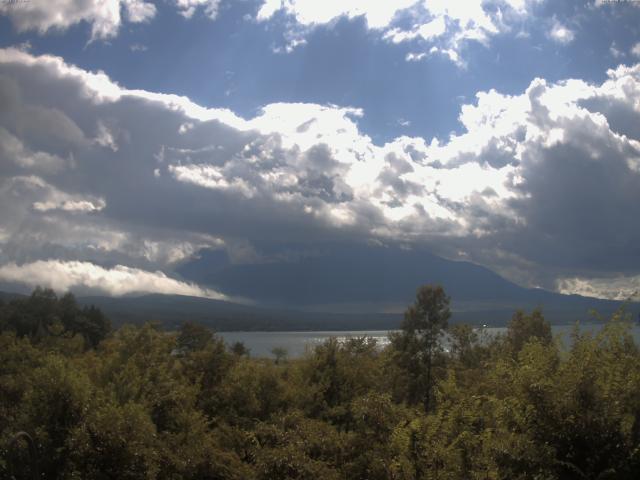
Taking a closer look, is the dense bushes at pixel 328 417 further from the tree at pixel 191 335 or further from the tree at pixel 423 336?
the tree at pixel 191 335

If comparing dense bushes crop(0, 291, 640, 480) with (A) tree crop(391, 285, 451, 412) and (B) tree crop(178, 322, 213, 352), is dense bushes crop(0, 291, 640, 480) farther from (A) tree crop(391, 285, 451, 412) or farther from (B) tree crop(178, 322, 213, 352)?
(B) tree crop(178, 322, 213, 352)

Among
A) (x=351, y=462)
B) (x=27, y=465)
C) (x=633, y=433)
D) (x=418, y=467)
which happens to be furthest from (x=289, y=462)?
(x=633, y=433)

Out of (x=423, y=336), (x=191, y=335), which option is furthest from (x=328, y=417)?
(x=191, y=335)

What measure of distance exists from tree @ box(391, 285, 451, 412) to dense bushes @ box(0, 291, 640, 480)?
2.79m

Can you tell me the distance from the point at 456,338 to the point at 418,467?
1421 inches

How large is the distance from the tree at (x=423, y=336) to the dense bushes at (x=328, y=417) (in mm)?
2794

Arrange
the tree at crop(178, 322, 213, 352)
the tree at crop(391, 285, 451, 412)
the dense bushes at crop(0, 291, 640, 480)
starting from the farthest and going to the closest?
the tree at crop(178, 322, 213, 352) → the tree at crop(391, 285, 451, 412) → the dense bushes at crop(0, 291, 640, 480)

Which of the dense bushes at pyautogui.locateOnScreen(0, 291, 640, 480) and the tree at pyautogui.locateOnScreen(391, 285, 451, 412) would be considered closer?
the dense bushes at pyautogui.locateOnScreen(0, 291, 640, 480)

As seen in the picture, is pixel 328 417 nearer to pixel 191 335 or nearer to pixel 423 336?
pixel 423 336

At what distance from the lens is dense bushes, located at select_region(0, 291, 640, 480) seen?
13.5 metres

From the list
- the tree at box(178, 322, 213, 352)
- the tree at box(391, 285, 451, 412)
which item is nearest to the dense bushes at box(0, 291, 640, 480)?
the tree at box(391, 285, 451, 412)

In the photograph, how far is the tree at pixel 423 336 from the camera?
4591cm

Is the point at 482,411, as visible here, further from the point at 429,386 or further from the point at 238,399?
the point at 429,386

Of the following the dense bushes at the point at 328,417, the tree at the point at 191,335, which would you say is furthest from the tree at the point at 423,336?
the tree at the point at 191,335
